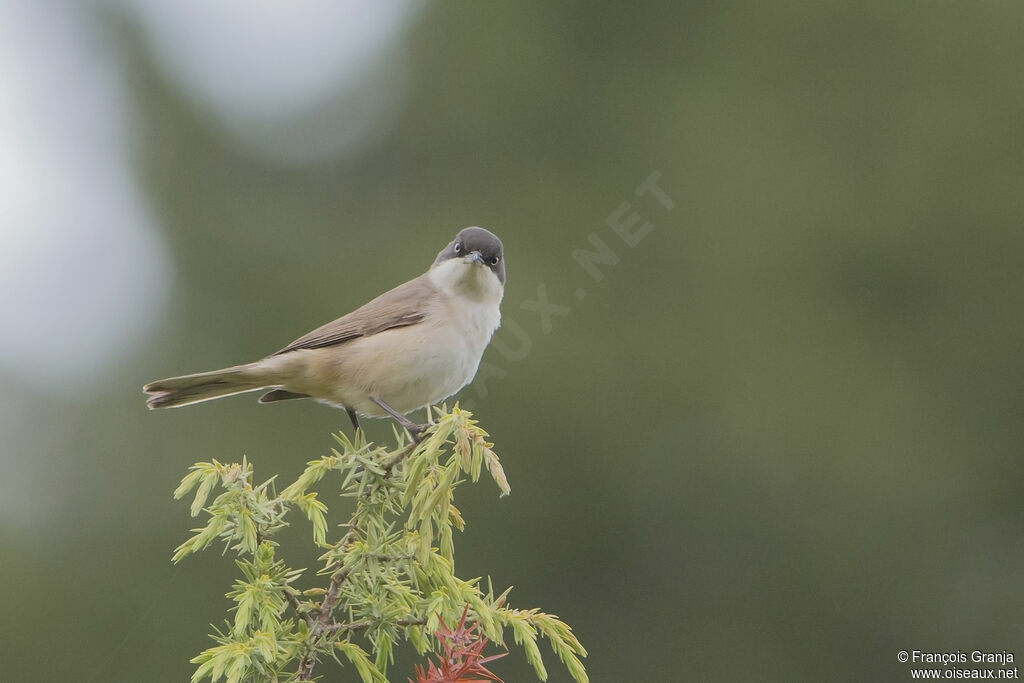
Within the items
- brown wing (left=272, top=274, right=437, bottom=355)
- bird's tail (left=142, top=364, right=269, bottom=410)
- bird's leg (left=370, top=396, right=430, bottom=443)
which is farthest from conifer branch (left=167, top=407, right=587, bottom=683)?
brown wing (left=272, top=274, right=437, bottom=355)

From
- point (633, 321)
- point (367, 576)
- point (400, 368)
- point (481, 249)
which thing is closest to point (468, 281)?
point (481, 249)

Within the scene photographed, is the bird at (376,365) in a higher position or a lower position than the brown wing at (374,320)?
lower

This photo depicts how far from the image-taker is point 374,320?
471 centimetres

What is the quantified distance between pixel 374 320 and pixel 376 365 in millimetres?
335

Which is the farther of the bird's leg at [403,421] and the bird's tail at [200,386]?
the bird's tail at [200,386]

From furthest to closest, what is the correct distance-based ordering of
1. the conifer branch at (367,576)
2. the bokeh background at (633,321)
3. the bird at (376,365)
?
the bokeh background at (633,321)
the bird at (376,365)
the conifer branch at (367,576)

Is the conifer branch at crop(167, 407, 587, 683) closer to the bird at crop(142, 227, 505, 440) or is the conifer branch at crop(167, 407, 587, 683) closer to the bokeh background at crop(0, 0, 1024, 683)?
the bird at crop(142, 227, 505, 440)

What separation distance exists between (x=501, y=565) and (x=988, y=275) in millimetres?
7148

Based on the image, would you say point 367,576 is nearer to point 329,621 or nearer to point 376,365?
point 329,621

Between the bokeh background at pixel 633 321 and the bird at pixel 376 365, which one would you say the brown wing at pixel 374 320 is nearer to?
the bird at pixel 376 365

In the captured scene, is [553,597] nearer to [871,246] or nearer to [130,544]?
[130,544]

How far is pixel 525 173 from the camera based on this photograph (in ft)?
49.3

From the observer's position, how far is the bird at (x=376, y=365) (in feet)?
14.4

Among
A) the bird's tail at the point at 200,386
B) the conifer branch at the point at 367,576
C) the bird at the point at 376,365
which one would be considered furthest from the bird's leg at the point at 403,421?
the conifer branch at the point at 367,576
